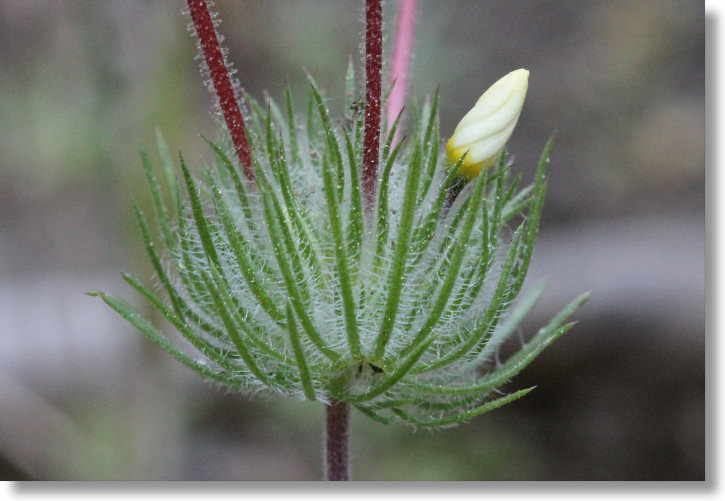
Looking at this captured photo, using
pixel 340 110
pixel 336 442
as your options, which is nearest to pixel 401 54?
pixel 336 442

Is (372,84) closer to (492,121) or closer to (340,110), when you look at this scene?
(492,121)

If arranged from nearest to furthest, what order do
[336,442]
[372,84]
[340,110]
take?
[372,84] < [336,442] < [340,110]

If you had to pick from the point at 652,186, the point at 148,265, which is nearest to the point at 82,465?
the point at 148,265

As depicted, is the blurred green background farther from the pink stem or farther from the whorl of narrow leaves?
the whorl of narrow leaves

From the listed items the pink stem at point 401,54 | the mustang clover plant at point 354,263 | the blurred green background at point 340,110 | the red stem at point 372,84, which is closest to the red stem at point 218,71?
the mustang clover plant at point 354,263

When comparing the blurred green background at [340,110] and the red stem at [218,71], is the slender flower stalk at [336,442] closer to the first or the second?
the red stem at [218,71]

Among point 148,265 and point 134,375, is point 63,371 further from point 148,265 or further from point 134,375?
point 148,265
